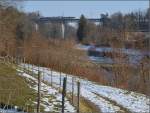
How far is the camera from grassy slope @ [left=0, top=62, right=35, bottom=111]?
18.8 metres

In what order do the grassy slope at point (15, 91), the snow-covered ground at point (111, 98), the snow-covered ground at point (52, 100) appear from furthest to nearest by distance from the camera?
1. the snow-covered ground at point (111, 98)
2. the grassy slope at point (15, 91)
3. the snow-covered ground at point (52, 100)

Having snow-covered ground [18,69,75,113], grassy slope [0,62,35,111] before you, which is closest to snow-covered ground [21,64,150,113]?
snow-covered ground [18,69,75,113]

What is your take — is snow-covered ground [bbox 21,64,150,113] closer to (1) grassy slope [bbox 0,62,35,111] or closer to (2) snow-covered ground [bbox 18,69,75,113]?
(2) snow-covered ground [bbox 18,69,75,113]

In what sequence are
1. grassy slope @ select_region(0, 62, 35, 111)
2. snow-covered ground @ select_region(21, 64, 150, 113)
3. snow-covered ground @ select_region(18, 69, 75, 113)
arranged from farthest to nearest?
1. snow-covered ground @ select_region(21, 64, 150, 113)
2. grassy slope @ select_region(0, 62, 35, 111)
3. snow-covered ground @ select_region(18, 69, 75, 113)

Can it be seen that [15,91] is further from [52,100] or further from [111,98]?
[111,98]

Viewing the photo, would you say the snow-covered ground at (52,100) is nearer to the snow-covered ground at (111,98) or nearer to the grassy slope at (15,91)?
the grassy slope at (15,91)

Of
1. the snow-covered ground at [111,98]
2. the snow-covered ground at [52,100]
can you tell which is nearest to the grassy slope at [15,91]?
the snow-covered ground at [52,100]

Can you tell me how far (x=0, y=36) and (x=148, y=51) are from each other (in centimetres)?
1152

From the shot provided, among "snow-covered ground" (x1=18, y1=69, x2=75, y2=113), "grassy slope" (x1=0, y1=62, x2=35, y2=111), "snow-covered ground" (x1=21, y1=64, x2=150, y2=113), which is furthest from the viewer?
"snow-covered ground" (x1=21, y1=64, x2=150, y2=113)

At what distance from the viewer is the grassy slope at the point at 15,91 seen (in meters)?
18.8

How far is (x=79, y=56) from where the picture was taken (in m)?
39.5

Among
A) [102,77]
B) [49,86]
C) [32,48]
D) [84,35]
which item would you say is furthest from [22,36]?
[84,35]

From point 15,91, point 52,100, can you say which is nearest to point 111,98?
point 52,100

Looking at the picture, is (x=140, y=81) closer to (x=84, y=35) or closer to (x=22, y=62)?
(x=22, y=62)
